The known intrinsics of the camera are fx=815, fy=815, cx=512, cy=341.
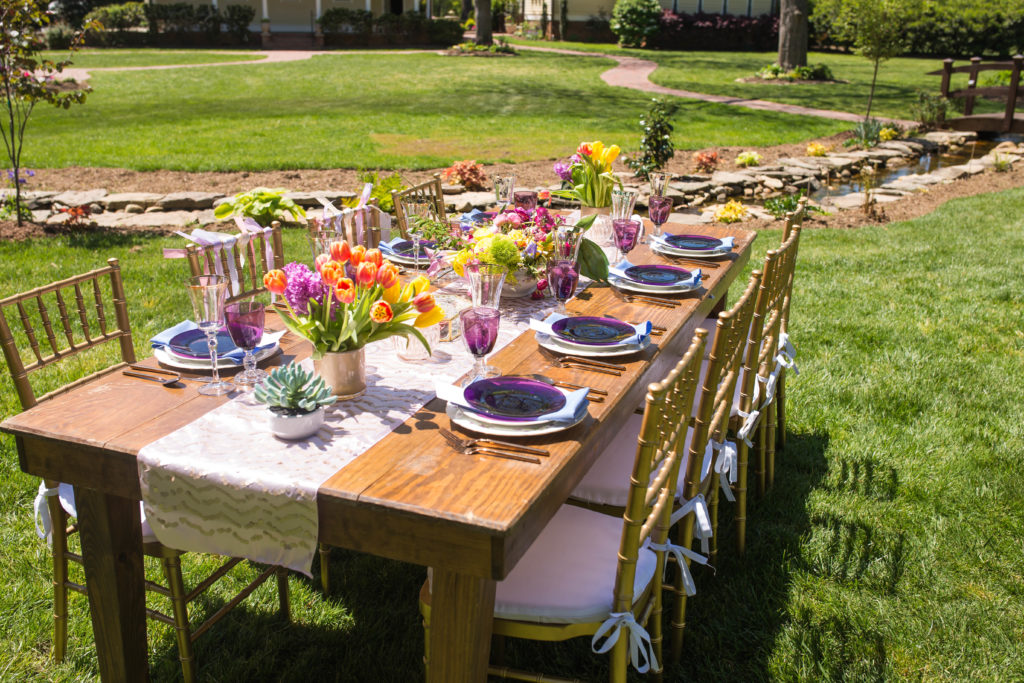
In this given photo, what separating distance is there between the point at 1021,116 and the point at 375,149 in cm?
1129

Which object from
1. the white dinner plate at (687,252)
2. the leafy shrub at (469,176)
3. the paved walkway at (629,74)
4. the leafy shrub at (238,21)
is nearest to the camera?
the white dinner plate at (687,252)

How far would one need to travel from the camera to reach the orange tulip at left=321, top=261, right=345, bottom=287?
2025mm

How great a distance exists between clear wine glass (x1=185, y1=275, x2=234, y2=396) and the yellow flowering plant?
229 millimetres

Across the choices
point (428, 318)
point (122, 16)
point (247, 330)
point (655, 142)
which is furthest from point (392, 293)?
point (122, 16)

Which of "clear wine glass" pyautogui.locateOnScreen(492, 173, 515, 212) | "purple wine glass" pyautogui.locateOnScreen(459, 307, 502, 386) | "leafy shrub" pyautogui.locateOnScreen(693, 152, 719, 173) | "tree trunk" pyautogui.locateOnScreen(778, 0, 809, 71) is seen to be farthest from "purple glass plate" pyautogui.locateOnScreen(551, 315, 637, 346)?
"tree trunk" pyautogui.locateOnScreen(778, 0, 809, 71)

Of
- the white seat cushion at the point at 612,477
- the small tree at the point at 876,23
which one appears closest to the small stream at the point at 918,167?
the small tree at the point at 876,23

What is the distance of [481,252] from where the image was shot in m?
2.85

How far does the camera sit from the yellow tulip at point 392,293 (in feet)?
7.13

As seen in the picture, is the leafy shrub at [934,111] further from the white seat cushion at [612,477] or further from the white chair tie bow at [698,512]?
the white chair tie bow at [698,512]

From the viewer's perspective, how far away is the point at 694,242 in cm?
391

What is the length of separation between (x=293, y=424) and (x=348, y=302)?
0.33m

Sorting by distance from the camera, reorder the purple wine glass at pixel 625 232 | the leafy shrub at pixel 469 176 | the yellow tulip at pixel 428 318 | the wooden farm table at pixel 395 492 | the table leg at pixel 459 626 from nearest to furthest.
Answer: the wooden farm table at pixel 395 492 < the table leg at pixel 459 626 < the yellow tulip at pixel 428 318 < the purple wine glass at pixel 625 232 < the leafy shrub at pixel 469 176

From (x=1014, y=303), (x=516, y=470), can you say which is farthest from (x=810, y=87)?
(x=516, y=470)

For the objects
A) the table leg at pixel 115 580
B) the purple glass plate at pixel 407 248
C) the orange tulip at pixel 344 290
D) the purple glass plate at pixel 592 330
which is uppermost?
the orange tulip at pixel 344 290
